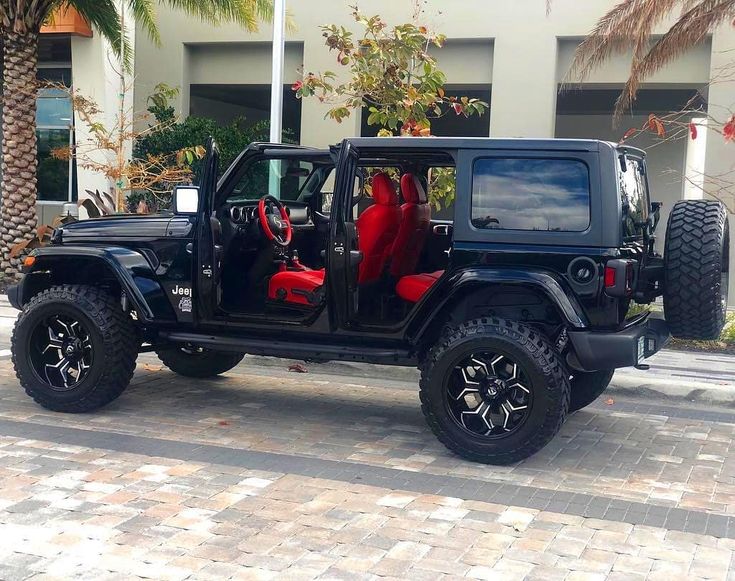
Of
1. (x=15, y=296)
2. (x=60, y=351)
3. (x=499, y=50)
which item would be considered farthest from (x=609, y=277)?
(x=499, y=50)

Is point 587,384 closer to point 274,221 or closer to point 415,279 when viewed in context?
point 415,279

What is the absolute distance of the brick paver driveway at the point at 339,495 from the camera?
4.27 m

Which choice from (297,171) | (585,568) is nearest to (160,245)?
(297,171)

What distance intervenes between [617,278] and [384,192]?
5.64 feet

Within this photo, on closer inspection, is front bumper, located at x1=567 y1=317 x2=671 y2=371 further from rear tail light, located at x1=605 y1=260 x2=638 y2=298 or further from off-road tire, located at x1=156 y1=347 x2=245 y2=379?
off-road tire, located at x1=156 y1=347 x2=245 y2=379

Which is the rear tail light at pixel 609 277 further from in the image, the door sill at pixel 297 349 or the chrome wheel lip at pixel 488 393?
the door sill at pixel 297 349

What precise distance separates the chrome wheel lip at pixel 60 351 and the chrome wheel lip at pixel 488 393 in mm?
2670

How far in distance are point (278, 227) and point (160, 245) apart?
0.85 m

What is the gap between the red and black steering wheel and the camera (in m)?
6.86

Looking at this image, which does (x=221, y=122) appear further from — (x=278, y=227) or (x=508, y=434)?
(x=508, y=434)

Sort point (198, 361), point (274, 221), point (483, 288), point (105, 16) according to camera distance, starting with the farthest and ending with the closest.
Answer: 1. point (105, 16)
2. point (198, 361)
3. point (274, 221)
4. point (483, 288)

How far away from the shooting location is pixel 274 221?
22.7 feet

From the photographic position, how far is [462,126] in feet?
85.6

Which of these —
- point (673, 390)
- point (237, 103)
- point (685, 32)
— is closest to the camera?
point (673, 390)
